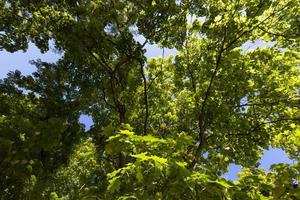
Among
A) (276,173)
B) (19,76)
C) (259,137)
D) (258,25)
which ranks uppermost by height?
(258,25)

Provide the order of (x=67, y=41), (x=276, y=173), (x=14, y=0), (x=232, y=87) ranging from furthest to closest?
(x=232, y=87) → (x=14, y=0) → (x=67, y=41) → (x=276, y=173)

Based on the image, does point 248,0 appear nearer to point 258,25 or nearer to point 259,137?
point 258,25

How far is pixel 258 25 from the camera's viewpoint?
42.2 feet

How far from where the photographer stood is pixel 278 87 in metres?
14.5

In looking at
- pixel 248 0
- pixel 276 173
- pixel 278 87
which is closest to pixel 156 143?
pixel 276 173

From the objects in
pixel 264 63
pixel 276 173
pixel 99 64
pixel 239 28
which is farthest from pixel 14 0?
pixel 276 173

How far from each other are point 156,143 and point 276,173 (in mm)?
1516

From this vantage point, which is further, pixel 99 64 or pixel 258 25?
pixel 99 64

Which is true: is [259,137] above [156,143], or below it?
above

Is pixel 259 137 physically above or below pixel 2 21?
below

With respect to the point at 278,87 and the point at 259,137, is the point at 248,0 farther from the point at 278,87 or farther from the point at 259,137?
the point at 259,137

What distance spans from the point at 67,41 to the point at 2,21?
119 inches

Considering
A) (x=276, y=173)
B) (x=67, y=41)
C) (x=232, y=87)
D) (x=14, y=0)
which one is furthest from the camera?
(x=232, y=87)

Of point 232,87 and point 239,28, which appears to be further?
point 232,87
